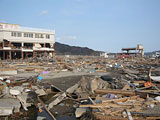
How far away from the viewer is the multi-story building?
1326 inches

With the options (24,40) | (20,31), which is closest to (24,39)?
(24,40)

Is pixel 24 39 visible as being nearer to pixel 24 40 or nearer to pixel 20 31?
pixel 24 40

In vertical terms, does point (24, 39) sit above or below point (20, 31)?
below

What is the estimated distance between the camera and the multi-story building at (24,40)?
1326 inches

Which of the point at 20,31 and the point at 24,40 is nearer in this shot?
the point at 20,31

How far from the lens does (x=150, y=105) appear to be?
582cm

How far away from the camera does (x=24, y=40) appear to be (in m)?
35.5

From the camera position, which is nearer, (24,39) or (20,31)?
(20,31)

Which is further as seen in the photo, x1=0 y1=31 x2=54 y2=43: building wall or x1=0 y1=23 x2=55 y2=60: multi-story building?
x1=0 y1=31 x2=54 y2=43: building wall

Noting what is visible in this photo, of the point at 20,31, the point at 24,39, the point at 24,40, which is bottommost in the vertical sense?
the point at 24,40

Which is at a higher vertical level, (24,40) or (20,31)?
(20,31)

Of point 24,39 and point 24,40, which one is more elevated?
point 24,39

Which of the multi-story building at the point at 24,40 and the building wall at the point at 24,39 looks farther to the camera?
the building wall at the point at 24,39

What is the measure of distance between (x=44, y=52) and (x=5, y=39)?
377 inches
